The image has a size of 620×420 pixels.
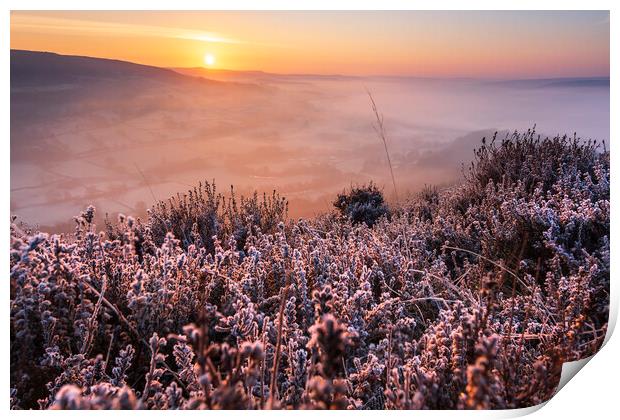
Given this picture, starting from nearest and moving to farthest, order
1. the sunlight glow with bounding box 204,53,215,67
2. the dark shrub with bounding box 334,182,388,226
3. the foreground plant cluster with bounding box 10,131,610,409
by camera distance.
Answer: the foreground plant cluster with bounding box 10,131,610,409 < the sunlight glow with bounding box 204,53,215,67 < the dark shrub with bounding box 334,182,388,226

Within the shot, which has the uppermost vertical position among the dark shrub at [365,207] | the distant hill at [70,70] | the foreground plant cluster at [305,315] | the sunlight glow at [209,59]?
the sunlight glow at [209,59]

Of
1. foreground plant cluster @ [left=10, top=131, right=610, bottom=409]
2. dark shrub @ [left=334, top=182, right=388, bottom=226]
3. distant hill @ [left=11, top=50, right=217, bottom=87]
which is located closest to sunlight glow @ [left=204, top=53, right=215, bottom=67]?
distant hill @ [left=11, top=50, right=217, bottom=87]

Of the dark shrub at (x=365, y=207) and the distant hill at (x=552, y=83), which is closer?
the distant hill at (x=552, y=83)

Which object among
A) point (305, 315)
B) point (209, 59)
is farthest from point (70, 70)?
point (305, 315)

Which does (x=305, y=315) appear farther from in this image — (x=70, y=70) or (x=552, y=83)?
(x=552, y=83)

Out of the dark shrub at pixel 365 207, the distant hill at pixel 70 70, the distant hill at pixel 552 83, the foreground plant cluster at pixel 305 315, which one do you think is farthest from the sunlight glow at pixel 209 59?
the dark shrub at pixel 365 207

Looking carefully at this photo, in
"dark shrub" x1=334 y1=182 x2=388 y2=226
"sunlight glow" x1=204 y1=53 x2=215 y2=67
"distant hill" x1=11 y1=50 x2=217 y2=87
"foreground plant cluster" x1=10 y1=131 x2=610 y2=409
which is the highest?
"sunlight glow" x1=204 y1=53 x2=215 y2=67

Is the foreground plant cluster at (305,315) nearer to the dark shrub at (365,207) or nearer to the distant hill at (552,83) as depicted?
the distant hill at (552,83)

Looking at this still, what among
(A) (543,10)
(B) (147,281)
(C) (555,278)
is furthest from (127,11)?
(C) (555,278)

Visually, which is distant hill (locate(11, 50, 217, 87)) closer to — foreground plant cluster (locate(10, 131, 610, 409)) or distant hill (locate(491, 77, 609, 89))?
foreground plant cluster (locate(10, 131, 610, 409))

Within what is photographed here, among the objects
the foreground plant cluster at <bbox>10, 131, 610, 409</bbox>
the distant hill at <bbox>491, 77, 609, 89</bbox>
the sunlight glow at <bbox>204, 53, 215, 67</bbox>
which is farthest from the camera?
the distant hill at <bbox>491, 77, 609, 89</bbox>
